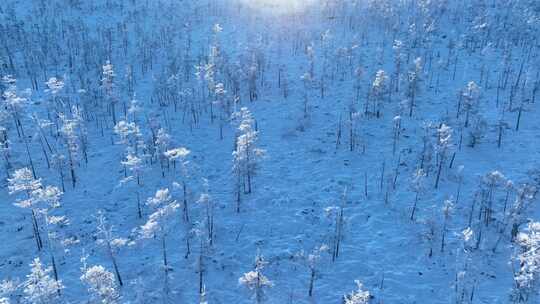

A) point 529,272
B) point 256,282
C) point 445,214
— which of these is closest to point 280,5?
point 445,214

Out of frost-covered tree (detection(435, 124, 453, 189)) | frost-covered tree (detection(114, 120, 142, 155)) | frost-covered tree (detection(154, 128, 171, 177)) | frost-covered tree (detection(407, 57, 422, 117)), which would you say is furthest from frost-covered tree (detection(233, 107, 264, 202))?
frost-covered tree (detection(407, 57, 422, 117))

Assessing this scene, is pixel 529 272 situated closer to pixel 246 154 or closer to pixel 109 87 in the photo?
pixel 246 154

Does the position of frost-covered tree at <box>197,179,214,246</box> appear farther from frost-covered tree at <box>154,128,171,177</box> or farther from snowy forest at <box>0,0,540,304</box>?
frost-covered tree at <box>154,128,171,177</box>

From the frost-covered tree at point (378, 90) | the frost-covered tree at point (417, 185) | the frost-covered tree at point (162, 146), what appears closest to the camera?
the frost-covered tree at point (417, 185)

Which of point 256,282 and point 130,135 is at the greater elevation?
point 130,135

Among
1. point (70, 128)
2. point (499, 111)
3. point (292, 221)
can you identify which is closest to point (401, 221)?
point (292, 221)

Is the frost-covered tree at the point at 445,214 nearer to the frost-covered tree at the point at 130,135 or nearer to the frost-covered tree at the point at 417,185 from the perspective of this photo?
the frost-covered tree at the point at 417,185

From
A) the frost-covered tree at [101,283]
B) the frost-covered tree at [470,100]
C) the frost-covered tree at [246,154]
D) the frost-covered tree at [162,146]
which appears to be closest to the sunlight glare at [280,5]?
the frost-covered tree at [470,100]

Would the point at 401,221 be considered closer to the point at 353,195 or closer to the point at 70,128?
the point at 353,195
